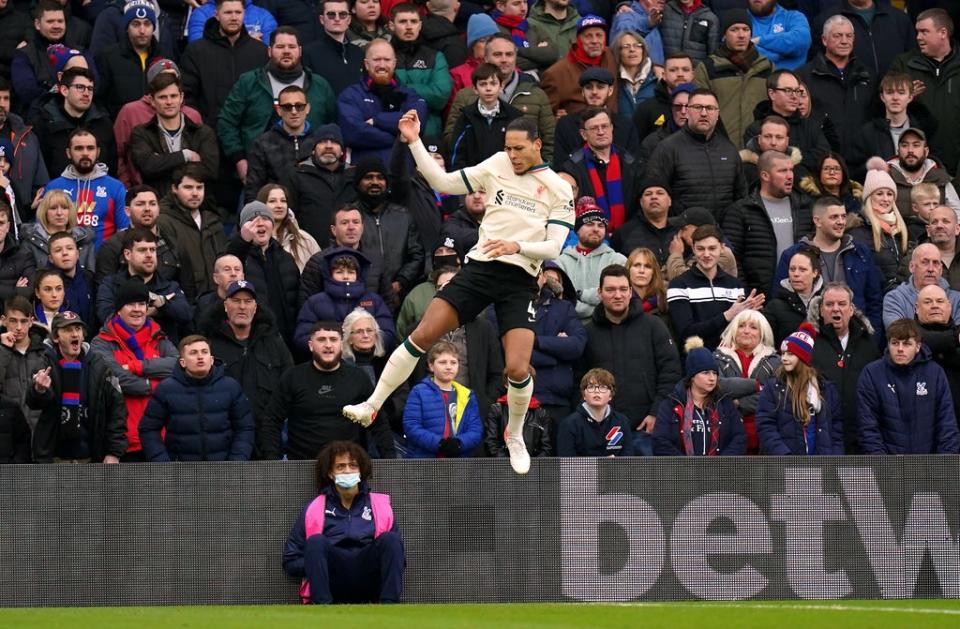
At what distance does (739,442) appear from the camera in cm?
1462

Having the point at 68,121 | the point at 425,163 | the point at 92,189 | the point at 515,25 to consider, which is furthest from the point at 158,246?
the point at 515,25

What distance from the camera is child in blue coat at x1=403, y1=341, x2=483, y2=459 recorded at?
1459cm

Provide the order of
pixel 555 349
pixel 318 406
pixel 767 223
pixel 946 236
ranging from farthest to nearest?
pixel 767 223
pixel 946 236
pixel 555 349
pixel 318 406

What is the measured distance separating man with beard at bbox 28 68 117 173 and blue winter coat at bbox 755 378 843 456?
23.4 ft

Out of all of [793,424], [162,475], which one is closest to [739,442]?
[793,424]

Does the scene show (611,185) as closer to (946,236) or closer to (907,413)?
(946,236)

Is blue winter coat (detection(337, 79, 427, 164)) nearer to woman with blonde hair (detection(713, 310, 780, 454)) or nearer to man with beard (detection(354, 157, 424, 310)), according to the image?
man with beard (detection(354, 157, 424, 310))

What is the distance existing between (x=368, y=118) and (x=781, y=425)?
18.7 ft

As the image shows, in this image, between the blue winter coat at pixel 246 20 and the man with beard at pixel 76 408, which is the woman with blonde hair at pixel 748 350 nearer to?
the man with beard at pixel 76 408

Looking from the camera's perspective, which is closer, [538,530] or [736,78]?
[538,530]

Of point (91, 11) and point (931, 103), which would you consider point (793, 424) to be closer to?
point (931, 103)

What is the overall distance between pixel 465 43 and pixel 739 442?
22.6 feet

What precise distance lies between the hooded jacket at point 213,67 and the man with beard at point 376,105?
129 cm

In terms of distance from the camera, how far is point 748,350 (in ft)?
Result: 50.0
